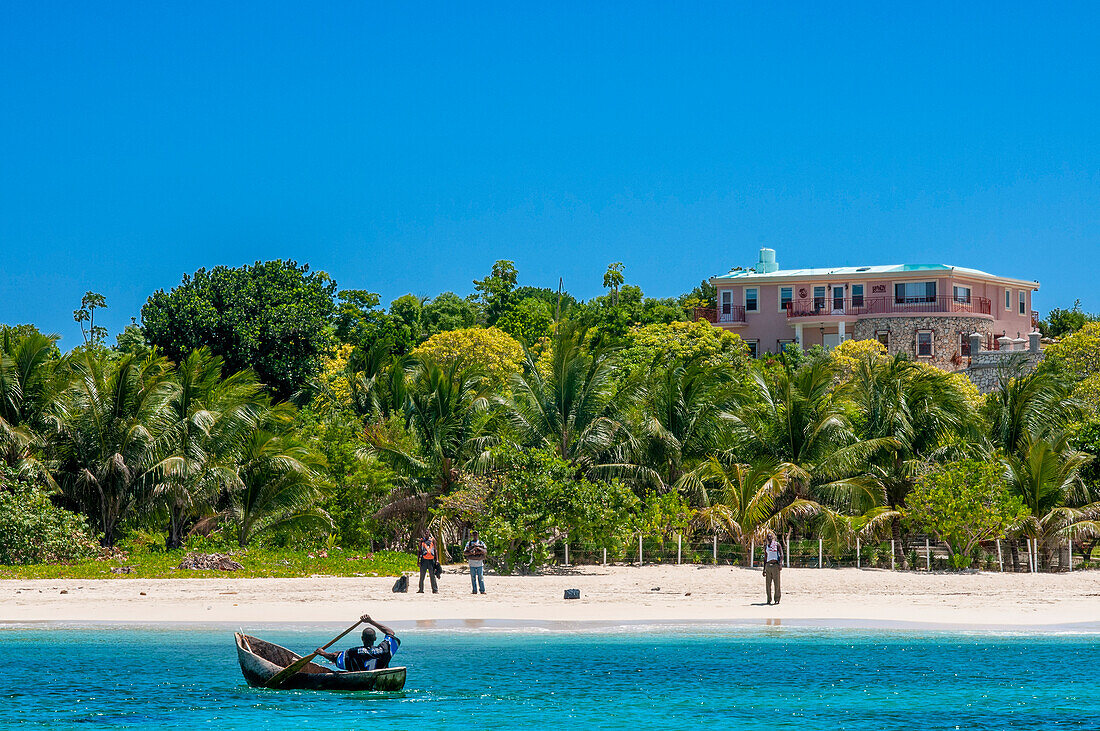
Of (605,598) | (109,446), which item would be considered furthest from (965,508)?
(109,446)

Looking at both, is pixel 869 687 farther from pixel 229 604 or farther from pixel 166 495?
pixel 166 495

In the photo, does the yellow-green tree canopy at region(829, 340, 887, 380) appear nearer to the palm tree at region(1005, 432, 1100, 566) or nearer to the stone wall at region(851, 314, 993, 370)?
the stone wall at region(851, 314, 993, 370)

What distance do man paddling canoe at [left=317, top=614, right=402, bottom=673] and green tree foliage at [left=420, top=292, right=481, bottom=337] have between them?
178 ft

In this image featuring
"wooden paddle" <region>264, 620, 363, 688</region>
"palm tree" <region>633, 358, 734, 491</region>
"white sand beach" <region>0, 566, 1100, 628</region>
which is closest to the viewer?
"wooden paddle" <region>264, 620, 363, 688</region>

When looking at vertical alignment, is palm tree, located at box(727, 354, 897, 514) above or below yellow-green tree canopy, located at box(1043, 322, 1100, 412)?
below

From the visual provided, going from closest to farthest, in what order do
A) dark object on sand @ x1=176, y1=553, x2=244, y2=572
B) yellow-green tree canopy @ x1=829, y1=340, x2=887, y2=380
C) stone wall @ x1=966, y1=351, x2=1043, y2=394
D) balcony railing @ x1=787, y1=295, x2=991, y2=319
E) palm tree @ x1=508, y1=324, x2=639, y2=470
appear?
dark object on sand @ x1=176, y1=553, x2=244, y2=572 → palm tree @ x1=508, y1=324, x2=639, y2=470 → yellow-green tree canopy @ x1=829, y1=340, x2=887, y2=380 → stone wall @ x1=966, y1=351, x2=1043, y2=394 → balcony railing @ x1=787, y1=295, x2=991, y2=319

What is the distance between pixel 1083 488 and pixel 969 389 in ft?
49.0

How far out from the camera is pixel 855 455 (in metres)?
35.0

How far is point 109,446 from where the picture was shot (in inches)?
1387

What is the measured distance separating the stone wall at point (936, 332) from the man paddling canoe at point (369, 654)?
2193 inches

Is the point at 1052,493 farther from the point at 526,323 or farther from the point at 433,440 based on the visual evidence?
the point at 526,323

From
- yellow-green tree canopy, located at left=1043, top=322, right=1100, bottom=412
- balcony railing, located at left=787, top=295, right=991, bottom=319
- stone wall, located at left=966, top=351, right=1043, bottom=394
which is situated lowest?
yellow-green tree canopy, located at left=1043, top=322, right=1100, bottom=412

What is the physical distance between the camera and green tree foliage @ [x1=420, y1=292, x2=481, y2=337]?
74188 mm

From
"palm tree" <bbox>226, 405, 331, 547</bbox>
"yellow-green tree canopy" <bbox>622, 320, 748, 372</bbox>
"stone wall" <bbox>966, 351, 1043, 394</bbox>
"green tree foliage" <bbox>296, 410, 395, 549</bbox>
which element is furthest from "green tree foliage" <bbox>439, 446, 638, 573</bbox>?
"stone wall" <bbox>966, 351, 1043, 394</bbox>
